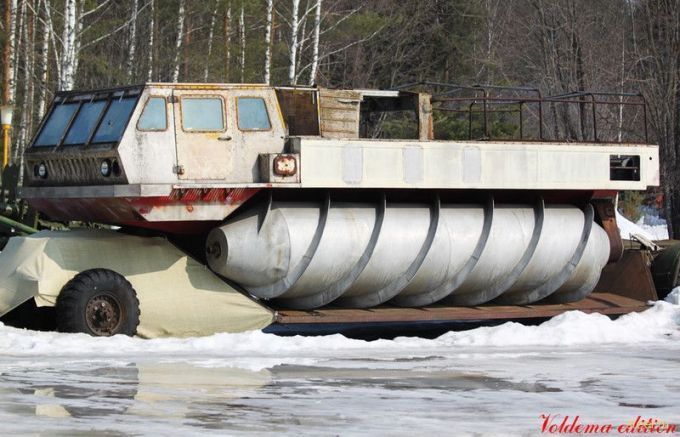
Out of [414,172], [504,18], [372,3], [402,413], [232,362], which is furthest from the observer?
[504,18]

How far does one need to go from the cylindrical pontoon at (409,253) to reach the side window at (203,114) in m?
1.08

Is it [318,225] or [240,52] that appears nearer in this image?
[318,225]

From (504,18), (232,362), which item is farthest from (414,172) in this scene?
(504,18)

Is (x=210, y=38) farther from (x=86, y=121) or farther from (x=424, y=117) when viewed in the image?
(x=86, y=121)

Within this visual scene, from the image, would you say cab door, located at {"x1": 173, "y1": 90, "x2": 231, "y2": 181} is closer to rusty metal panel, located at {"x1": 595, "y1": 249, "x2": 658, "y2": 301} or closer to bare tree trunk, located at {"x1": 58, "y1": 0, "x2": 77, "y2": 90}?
rusty metal panel, located at {"x1": 595, "y1": 249, "x2": 658, "y2": 301}

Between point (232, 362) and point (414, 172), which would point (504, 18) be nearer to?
point (414, 172)

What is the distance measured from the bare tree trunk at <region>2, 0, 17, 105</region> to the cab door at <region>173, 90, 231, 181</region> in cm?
1574

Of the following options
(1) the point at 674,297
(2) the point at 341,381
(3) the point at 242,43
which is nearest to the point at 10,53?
(3) the point at 242,43

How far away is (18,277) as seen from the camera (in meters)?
13.7

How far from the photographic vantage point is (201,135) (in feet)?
46.2

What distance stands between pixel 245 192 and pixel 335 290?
5.21ft

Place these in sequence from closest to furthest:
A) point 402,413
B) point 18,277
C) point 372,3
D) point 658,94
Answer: point 402,413 < point 18,277 < point 658,94 < point 372,3

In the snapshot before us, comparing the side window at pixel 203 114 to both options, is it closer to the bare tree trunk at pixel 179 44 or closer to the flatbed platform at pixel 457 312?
the flatbed platform at pixel 457 312

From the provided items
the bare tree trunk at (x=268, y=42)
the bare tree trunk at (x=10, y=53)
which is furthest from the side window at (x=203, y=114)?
the bare tree trunk at (x=268, y=42)
